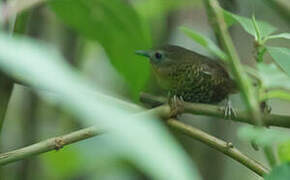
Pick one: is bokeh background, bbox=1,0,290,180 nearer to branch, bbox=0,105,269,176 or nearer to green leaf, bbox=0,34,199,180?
branch, bbox=0,105,269,176

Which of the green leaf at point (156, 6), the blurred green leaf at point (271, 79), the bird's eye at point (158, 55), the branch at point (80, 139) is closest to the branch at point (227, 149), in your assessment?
the branch at point (80, 139)

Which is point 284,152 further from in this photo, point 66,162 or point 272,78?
point 66,162

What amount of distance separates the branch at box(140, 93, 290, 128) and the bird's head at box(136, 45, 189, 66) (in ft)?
2.12

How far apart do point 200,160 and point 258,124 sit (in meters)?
2.23

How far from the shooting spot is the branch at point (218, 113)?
0.94 meters

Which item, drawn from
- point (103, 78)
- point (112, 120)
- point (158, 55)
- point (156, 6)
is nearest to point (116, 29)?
point (158, 55)

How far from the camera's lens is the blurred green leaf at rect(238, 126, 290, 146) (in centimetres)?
53

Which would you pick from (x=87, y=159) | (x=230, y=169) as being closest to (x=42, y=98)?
(x=87, y=159)

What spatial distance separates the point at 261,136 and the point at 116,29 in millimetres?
953

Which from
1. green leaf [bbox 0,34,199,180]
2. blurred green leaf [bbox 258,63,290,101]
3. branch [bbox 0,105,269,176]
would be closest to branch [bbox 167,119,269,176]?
branch [bbox 0,105,269,176]

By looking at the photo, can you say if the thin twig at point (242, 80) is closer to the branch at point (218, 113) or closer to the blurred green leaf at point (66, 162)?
the branch at point (218, 113)

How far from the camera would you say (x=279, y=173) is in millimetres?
583

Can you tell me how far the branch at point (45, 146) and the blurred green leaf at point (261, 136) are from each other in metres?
0.41

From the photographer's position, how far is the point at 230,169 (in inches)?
119
